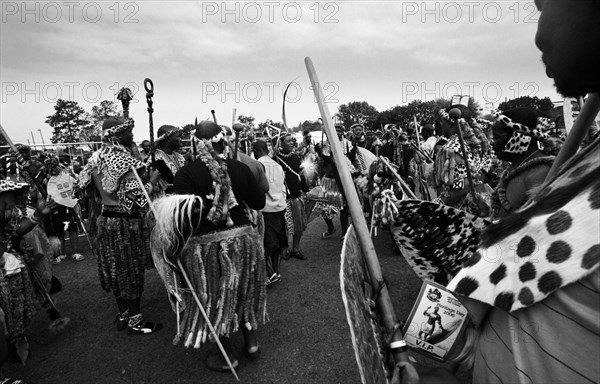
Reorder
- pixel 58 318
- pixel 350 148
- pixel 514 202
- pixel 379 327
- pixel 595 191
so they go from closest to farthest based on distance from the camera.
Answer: pixel 595 191
pixel 379 327
pixel 514 202
pixel 58 318
pixel 350 148

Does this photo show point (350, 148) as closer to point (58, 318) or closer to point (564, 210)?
point (58, 318)

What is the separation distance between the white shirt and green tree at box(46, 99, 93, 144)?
18.6 meters

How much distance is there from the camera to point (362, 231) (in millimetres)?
1095

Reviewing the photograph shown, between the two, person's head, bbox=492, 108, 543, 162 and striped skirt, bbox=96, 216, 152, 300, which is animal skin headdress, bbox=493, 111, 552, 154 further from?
striped skirt, bbox=96, 216, 152, 300

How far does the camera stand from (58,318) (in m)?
4.05

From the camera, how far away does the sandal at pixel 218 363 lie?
310 centimetres

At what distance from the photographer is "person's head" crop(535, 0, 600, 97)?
2.03ft

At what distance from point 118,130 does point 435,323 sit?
11.9ft

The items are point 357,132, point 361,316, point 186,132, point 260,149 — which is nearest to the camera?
point 361,316

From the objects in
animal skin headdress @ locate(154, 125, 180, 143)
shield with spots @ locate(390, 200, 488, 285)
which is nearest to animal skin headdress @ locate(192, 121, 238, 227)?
shield with spots @ locate(390, 200, 488, 285)

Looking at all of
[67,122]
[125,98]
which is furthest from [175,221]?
[67,122]

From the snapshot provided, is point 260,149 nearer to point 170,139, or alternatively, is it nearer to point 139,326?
point 170,139

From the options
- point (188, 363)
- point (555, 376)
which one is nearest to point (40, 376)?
point (188, 363)

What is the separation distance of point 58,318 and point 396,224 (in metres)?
4.33
